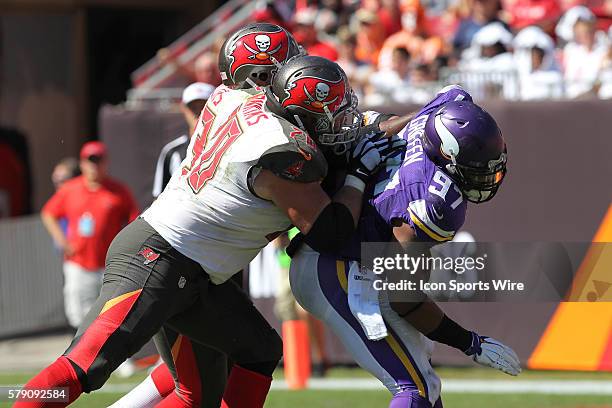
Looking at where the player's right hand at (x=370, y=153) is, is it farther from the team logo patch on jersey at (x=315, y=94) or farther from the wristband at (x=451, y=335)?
the wristband at (x=451, y=335)

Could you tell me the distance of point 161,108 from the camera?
9352 millimetres

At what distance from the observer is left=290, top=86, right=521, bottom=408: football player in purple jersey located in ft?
14.2

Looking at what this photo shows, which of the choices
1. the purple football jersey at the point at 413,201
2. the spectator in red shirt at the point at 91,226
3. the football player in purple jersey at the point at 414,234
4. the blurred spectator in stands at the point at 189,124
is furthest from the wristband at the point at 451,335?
the spectator in red shirt at the point at 91,226

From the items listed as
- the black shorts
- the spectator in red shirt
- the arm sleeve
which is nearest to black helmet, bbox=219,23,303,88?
the black shorts

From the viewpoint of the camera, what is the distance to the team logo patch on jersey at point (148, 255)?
4469 mm

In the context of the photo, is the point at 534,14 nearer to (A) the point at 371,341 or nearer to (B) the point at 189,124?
(B) the point at 189,124

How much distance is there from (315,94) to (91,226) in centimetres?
533

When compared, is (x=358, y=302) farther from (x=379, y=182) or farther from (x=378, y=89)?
(x=378, y=89)

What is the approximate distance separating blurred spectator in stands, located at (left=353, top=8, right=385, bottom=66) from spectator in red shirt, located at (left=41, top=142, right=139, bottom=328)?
9.22 ft

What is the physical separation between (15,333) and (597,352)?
5.75 m

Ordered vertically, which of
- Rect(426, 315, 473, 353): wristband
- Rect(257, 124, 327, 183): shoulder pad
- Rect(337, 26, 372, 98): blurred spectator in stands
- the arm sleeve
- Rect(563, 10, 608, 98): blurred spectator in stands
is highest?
Rect(257, 124, 327, 183): shoulder pad

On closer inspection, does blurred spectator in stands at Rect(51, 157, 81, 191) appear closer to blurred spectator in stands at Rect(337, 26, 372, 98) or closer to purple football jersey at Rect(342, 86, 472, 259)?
blurred spectator in stands at Rect(337, 26, 372, 98)

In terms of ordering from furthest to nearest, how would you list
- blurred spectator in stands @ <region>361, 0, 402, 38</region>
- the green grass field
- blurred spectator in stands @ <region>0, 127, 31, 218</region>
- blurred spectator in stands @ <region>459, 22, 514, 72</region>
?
blurred spectator in stands @ <region>0, 127, 31, 218</region> < blurred spectator in stands @ <region>361, 0, 402, 38</region> < blurred spectator in stands @ <region>459, 22, 514, 72</region> < the green grass field

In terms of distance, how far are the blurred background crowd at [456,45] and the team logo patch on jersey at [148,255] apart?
184 inches
